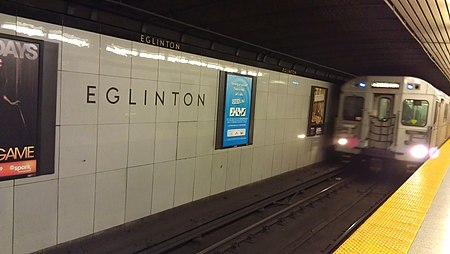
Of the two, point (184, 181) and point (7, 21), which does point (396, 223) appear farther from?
point (7, 21)

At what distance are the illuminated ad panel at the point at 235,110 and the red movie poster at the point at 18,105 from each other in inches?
141

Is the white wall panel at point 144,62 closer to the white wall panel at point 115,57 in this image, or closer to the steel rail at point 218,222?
the white wall panel at point 115,57

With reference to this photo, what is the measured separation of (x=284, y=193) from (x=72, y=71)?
5.49 meters

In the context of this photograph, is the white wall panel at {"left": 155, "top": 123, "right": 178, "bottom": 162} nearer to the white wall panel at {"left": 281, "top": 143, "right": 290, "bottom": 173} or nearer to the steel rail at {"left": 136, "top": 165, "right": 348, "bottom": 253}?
the steel rail at {"left": 136, "top": 165, "right": 348, "bottom": 253}

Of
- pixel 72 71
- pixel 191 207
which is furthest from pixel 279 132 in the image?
pixel 72 71

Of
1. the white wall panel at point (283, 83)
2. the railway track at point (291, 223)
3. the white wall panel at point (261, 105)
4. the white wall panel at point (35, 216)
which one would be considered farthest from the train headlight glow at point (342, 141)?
the white wall panel at point (35, 216)

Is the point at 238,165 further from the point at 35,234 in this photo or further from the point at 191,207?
the point at 35,234

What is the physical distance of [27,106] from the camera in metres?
3.92

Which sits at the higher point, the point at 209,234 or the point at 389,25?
the point at 389,25

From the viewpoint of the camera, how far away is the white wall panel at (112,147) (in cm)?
474

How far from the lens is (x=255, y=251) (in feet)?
16.8

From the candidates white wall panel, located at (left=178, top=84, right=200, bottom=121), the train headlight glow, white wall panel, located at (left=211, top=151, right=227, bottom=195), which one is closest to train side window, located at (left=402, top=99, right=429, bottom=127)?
the train headlight glow

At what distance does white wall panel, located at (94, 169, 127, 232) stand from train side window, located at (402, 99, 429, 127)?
891cm

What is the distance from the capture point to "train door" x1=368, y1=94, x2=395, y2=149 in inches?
416
